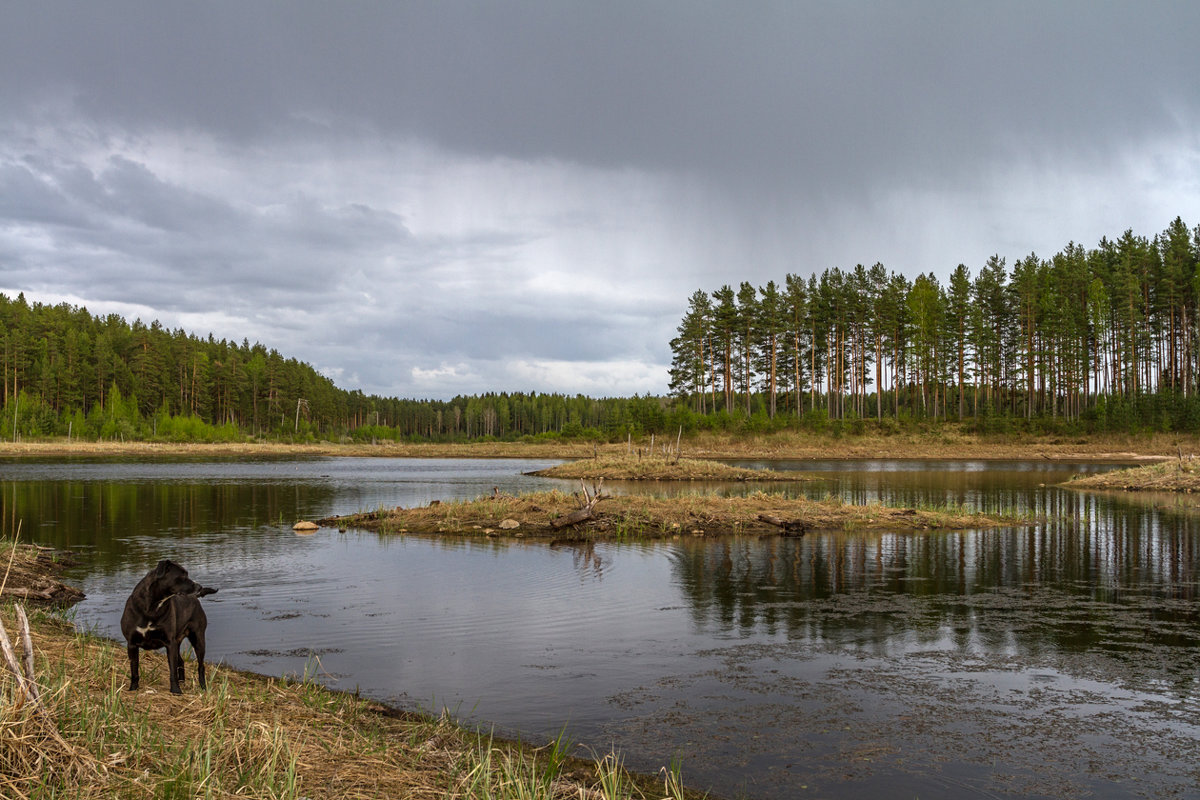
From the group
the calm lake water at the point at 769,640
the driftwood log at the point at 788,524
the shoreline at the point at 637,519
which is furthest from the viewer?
the shoreline at the point at 637,519

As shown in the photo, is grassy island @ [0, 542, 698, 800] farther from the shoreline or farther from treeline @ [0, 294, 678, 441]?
treeline @ [0, 294, 678, 441]

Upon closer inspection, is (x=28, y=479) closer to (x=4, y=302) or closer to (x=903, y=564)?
(x=903, y=564)

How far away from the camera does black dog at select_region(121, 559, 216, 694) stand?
25.3 feet

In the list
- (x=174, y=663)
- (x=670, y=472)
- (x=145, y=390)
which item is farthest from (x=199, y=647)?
(x=145, y=390)

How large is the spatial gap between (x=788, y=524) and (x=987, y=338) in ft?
260

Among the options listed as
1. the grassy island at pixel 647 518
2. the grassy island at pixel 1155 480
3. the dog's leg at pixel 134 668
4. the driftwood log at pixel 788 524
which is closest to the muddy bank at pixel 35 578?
the dog's leg at pixel 134 668

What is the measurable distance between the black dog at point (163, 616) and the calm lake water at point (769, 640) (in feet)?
8.84

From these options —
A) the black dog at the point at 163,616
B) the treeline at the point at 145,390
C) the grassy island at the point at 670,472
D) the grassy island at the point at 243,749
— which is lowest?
the grassy island at the point at 670,472

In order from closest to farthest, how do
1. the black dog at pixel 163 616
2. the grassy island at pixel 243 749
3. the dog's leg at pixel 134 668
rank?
the grassy island at pixel 243 749, the black dog at pixel 163 616, the dog's leg at pixel 134 668

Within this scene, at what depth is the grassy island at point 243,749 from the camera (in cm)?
509

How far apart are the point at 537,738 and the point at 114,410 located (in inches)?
4986

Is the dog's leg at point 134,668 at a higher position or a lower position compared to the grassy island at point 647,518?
higher

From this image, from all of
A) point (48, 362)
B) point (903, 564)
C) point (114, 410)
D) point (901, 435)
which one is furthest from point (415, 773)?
point (48, 362)

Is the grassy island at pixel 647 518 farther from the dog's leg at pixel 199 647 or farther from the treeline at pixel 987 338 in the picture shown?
the treeline at pixel 987 338
